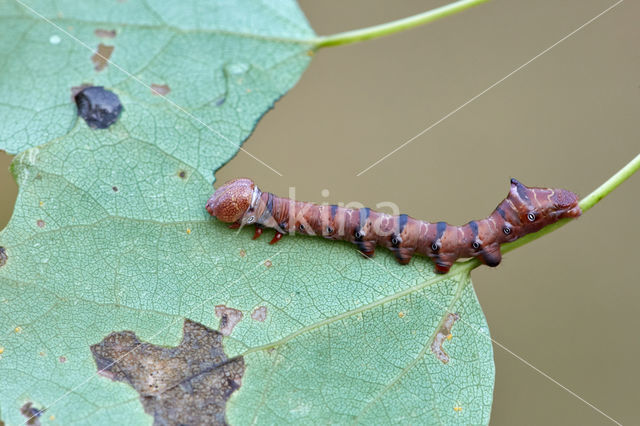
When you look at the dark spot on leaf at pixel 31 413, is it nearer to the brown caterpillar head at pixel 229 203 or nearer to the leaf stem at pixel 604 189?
the brown caterpillar head at pixel 229 203

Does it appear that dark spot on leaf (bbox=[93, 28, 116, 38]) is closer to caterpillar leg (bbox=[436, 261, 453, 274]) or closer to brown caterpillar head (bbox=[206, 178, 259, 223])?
brown caterpillar head (bbox=[206, 178, 259, 223])

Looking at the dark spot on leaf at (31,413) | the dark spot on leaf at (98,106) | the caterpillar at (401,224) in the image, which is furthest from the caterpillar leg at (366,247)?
the dark spot on leaf at (31,413)

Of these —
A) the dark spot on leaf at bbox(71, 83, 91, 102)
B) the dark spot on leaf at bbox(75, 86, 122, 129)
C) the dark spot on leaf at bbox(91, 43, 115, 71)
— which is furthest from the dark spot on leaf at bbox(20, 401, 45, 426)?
Result: the dark spot on leaf at bbox(91, 43, 115, 71)

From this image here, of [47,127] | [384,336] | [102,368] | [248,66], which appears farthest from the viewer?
[248,66]

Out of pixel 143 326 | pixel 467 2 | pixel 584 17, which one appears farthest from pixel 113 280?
pixel 584 17

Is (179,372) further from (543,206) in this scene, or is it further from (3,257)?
(543,206)

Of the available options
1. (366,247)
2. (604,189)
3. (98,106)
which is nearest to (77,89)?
(98,106)

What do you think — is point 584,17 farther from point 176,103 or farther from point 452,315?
point 176,103
